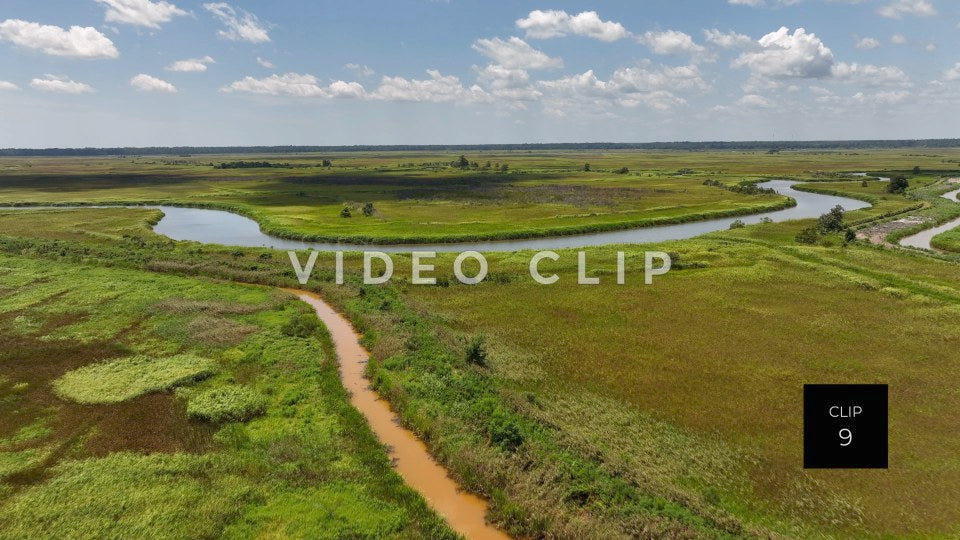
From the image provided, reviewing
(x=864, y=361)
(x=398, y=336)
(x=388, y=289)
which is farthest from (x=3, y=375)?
(x=864, y=361)

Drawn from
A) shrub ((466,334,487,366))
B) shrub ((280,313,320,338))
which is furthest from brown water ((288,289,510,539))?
shrub ((466,334,487,366))

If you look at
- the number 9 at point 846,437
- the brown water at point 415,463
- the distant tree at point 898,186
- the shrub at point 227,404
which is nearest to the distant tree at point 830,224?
the distant tree at point 898,186

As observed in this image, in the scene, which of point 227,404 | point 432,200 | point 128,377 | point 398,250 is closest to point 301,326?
point 128,377

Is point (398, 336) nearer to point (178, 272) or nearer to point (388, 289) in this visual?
point (388, 289)

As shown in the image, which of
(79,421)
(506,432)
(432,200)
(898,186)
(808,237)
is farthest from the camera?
(898,186)

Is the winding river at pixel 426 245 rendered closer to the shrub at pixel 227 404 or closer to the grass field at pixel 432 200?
the grass field at pixel 432 200

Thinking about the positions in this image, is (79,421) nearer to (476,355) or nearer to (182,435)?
(182,435)
